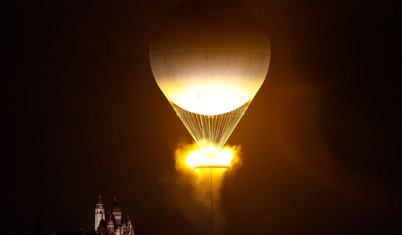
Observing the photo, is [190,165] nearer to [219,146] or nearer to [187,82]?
[219,146]

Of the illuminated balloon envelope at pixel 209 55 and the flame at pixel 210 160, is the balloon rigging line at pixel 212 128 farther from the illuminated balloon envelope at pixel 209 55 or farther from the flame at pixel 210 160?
the illuminated balloon envelope at pixel 209 55

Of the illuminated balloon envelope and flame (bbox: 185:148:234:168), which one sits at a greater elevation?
the illuminated balloon envelope

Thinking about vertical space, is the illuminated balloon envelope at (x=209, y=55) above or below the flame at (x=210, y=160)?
above

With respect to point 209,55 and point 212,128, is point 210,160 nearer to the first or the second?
point 212,128

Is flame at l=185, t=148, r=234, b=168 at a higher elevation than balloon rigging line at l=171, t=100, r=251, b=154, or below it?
below

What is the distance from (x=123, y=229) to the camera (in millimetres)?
47312

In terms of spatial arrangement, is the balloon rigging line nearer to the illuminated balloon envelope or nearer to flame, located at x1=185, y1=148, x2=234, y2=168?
flame, located at x1=185, y1=148, x2=234, y2=168

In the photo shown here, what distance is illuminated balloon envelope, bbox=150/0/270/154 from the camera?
62.4ft

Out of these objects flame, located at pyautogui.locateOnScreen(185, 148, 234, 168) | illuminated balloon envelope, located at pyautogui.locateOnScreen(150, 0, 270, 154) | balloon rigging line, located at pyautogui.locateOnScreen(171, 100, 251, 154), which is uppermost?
illuminated balloon envelope, located at pyautogui.locateOnScreen(150, 0, 270, 154)

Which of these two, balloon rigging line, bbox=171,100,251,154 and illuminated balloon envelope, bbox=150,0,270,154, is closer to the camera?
illuminated balloon envelope, bbox=150,0,270,154

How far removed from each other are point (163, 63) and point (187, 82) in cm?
57

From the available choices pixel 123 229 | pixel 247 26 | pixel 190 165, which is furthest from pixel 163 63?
pixel 123 229

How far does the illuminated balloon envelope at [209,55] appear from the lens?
62.4 ft

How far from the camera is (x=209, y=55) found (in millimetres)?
19094
